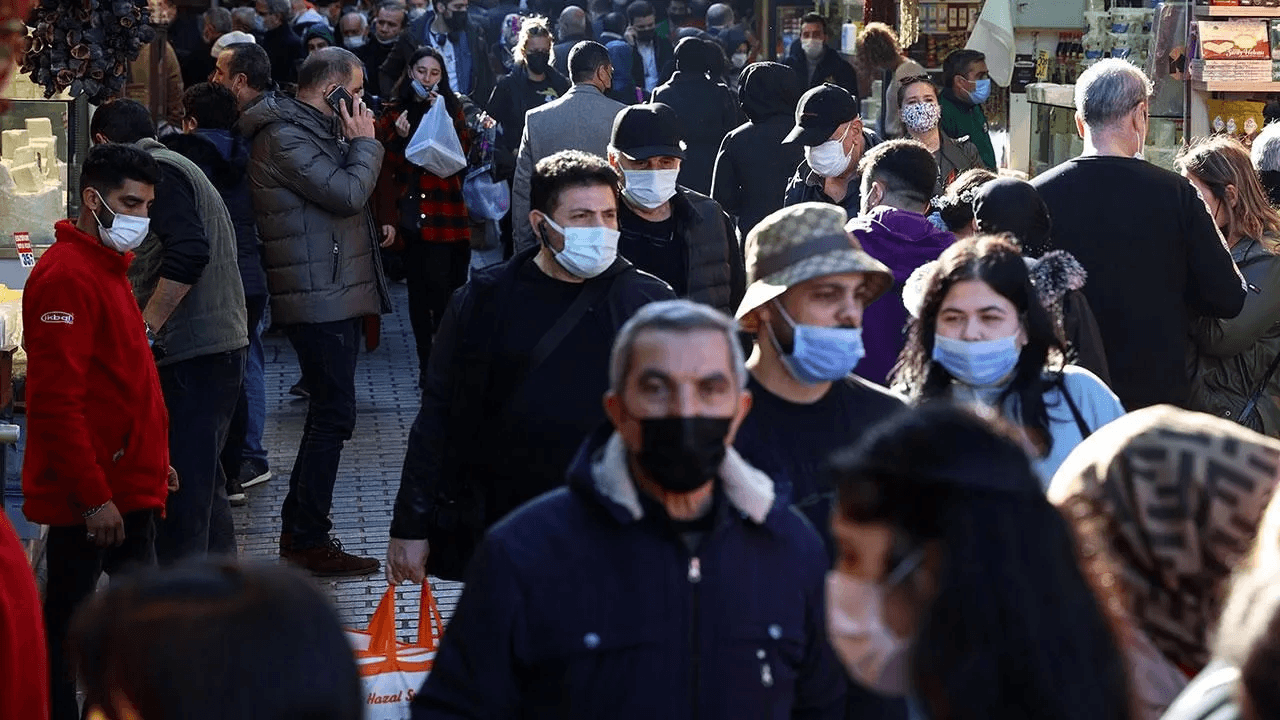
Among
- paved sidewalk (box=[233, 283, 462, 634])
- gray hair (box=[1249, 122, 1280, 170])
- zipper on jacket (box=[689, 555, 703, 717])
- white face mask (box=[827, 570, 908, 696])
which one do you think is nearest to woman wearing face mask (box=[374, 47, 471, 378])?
paved sidewalk (box=[233, 283, 462, 634])

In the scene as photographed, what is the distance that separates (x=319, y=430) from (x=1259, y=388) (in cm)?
360

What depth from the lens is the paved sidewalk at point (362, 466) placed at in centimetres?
721

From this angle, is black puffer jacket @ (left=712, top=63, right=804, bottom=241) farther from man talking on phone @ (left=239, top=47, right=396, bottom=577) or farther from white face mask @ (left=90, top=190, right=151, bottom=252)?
white face mask @ (left=90, top=190, right=151, bottom=252)

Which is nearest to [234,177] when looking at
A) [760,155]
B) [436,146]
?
[436,146]

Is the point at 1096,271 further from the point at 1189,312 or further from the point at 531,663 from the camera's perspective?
the point at 531,663

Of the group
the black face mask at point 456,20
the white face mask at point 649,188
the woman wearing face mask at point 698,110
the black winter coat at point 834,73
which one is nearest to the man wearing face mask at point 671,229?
the white face mask at point 649,188

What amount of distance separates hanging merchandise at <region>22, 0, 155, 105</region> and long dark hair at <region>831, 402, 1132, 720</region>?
19.2 feet

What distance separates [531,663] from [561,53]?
40.3ft

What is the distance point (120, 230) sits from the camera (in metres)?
5.57

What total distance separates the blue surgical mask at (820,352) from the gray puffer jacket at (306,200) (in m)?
3.68

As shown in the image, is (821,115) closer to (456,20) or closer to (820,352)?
(820,352)

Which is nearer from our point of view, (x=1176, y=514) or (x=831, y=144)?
(x=1176, y=514)

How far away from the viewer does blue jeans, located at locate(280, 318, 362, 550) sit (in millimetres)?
7426

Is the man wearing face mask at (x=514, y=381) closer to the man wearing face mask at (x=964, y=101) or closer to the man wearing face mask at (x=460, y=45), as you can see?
the man wearing face mask at (x=964, y=101)
